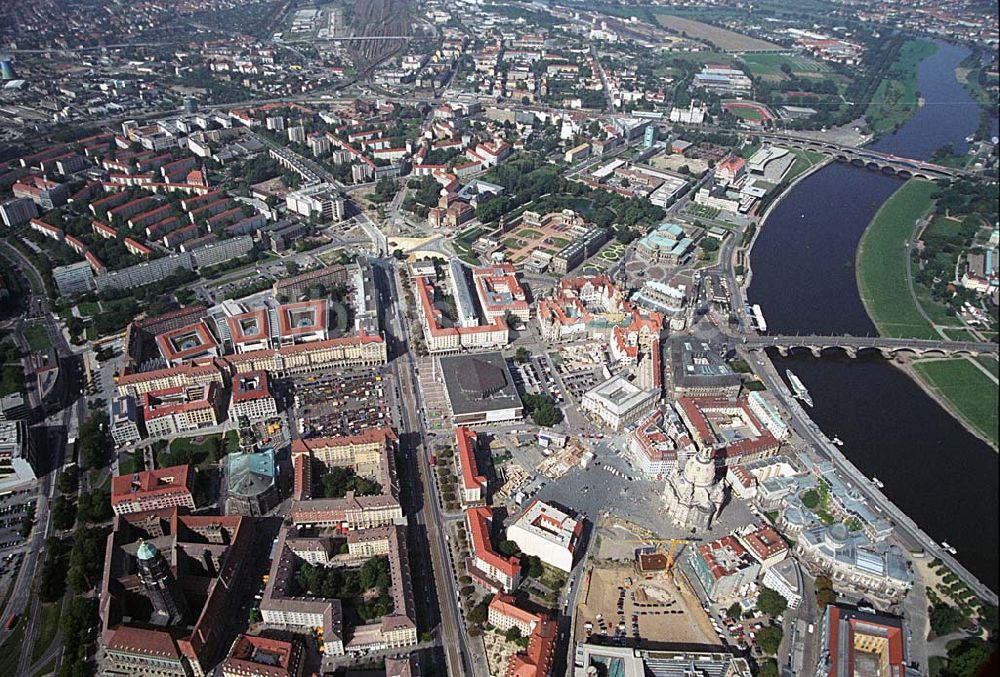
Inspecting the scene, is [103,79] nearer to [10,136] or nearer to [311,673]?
[10,136]

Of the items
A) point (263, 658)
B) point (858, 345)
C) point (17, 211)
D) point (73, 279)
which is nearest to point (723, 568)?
point (263, 658)

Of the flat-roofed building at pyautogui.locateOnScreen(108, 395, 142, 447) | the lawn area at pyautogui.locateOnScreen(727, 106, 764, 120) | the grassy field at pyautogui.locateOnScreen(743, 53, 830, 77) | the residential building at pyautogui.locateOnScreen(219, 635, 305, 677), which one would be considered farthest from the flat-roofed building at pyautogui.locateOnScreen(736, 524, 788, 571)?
the grassy field at pyautogui.locateOnScreen(743, 53, 830, 77)

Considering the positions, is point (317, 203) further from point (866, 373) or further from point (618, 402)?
point (866, 373)

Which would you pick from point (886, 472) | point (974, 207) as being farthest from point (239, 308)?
point (974, 207)

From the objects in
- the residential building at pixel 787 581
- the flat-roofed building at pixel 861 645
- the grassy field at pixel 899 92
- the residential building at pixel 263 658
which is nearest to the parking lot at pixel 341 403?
the residential building at pixel 263 658

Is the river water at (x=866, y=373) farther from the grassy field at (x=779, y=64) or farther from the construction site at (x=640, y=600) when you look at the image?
the grassy field at (x=779, y=64)
